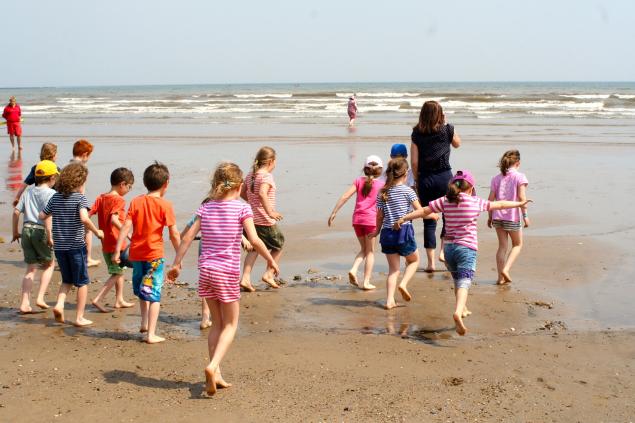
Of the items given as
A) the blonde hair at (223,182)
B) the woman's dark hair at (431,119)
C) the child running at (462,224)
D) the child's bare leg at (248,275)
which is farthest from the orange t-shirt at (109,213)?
the woman's dark hair at (431,119)

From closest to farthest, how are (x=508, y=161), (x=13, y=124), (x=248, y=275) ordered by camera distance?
1. (x=248, y=275)
2. (x=508, y=161)
3. (x=13, y=124)

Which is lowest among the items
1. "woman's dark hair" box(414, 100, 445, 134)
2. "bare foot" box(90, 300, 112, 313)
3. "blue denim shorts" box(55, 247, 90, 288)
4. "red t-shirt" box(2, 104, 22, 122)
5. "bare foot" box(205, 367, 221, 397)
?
"bare foot" box(90, 300, 112, 313)

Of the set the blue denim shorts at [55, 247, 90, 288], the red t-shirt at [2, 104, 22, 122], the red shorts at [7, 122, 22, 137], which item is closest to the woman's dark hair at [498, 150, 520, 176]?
the blue denim shorts at [55, 247, 90, 288]

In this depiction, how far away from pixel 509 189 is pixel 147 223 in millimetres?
3923

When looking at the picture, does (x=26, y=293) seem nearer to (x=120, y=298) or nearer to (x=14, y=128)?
(x=120, y=298)

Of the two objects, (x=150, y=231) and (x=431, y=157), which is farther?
(x=431, y=157)

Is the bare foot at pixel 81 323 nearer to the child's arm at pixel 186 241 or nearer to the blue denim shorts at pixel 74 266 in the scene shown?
the blue denim shorts at pixel 74 266

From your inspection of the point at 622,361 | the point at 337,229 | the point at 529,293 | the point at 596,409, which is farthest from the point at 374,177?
the point at 596,409

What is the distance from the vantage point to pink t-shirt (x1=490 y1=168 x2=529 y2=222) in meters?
7.79

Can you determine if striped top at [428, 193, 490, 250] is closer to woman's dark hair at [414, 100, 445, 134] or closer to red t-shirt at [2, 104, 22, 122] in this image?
woman's dark hair at [414, 100, 445, 134]

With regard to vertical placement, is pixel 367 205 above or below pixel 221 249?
below

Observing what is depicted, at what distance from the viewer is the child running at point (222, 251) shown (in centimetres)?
487

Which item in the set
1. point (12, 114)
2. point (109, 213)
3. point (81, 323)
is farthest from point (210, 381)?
point (12, 114)

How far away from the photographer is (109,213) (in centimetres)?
659
